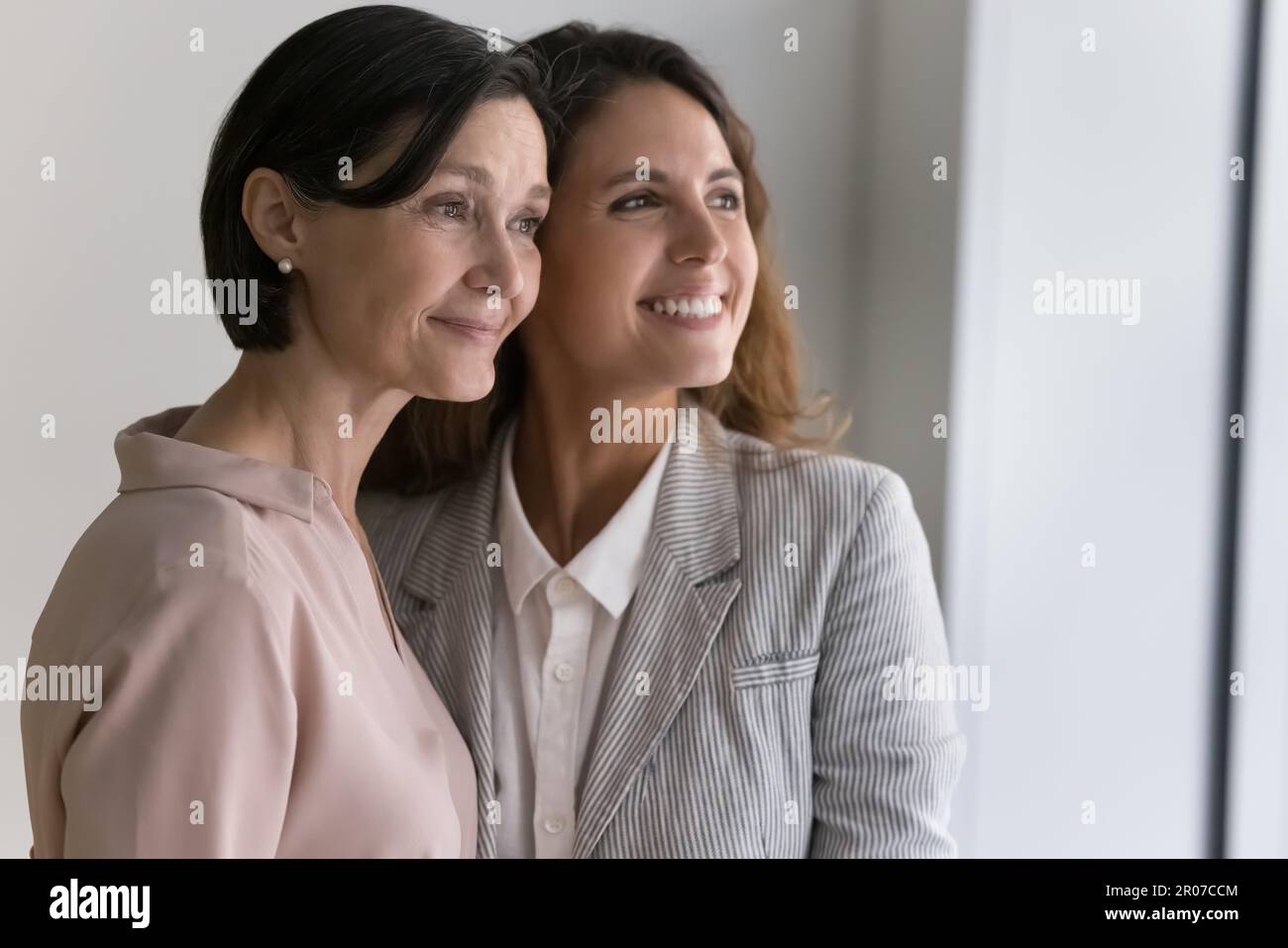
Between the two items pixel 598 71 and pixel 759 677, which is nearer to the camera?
pixel 759 677

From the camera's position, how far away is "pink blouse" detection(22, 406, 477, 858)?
101 cm

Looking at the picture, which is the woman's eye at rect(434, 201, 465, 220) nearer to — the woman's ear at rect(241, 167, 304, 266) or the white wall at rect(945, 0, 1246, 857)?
the woman's ear at rect(241, 167, 304, 266)

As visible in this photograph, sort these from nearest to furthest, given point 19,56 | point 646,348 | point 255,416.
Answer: point 255,416
point 646,348
point 19,56

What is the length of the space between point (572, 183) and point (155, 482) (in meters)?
0.61

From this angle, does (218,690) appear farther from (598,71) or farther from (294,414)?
(598,71)

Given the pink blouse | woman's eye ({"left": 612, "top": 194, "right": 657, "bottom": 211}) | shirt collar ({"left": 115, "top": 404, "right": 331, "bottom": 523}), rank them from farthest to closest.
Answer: woman's eye ({"left": 612, "top": 194, "right": 657, "bottom": 211}), shirt collar ({"left": 115, "top": 404, "right": 331, "bottom": 523}), the pink blouse

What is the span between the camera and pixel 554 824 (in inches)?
54.0

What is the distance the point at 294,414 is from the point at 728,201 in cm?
61

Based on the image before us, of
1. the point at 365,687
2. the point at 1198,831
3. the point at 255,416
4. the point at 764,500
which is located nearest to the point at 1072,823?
the point at 1198,831

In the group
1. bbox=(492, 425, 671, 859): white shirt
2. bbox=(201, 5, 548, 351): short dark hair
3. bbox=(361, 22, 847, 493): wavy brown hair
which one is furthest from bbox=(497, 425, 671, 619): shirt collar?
bbox=(201, 5, 548, 351): short dark hair

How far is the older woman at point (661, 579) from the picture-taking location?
4.48 ft

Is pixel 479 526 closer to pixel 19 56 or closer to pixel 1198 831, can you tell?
pixel 19 56

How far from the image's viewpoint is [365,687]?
3.94 ft

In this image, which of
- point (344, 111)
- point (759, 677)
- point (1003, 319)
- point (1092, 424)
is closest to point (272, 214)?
point (344, 111)
